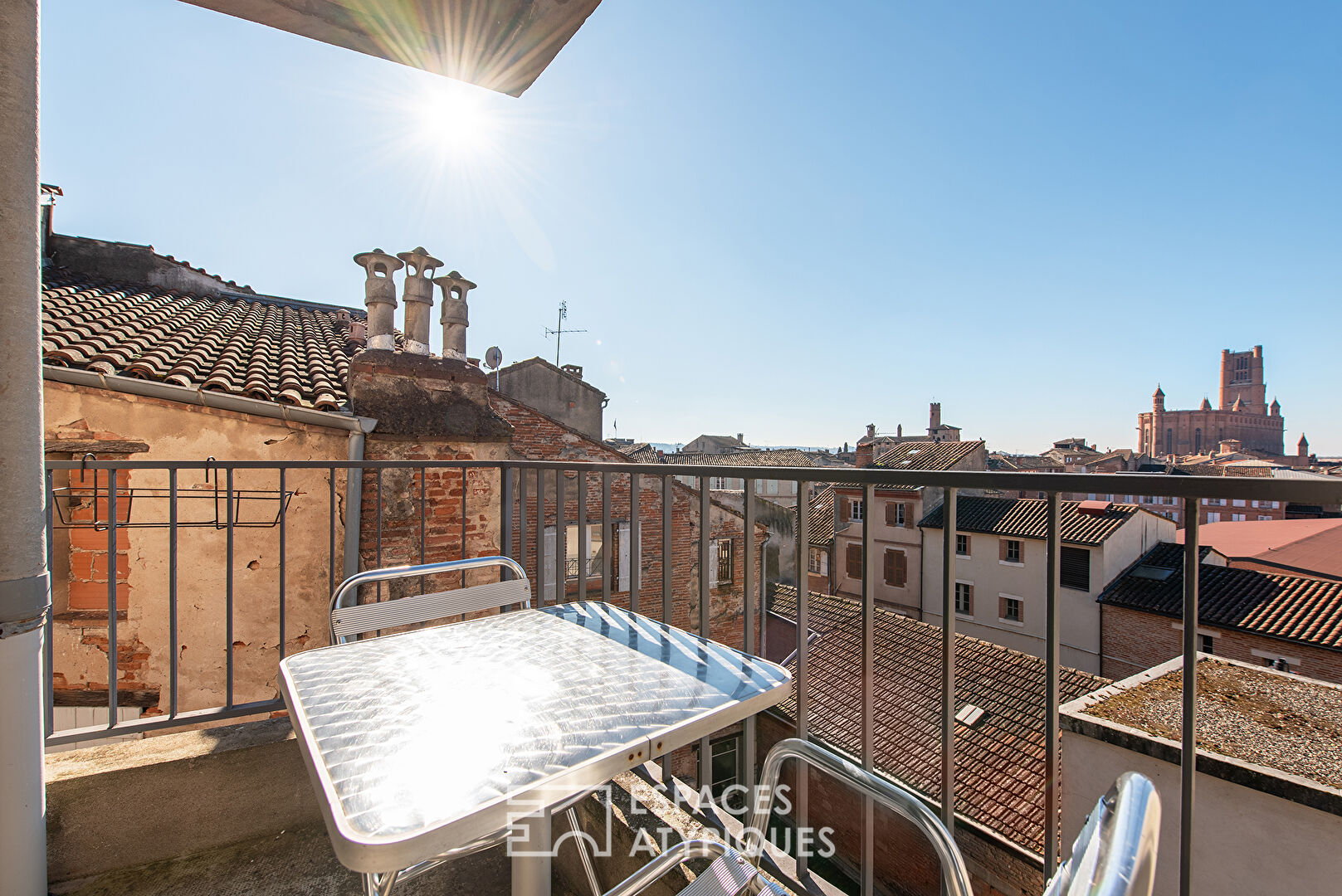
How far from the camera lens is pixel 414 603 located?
5.01 feet

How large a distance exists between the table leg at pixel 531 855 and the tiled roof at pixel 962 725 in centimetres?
636

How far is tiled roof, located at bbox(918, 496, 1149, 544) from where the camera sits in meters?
14.9

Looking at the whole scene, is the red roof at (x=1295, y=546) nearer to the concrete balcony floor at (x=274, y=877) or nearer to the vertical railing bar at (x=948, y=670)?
the vertical railing bar at (x=948, y=670)

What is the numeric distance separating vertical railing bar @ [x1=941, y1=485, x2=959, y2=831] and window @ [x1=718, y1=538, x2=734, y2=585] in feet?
34.6

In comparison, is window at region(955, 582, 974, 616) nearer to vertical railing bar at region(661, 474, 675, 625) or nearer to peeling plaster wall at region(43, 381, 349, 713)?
peeling plaster wall at region(43, 381, 349, 713)

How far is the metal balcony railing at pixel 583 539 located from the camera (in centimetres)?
87

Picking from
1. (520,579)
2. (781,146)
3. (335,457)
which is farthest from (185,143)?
(781,146)

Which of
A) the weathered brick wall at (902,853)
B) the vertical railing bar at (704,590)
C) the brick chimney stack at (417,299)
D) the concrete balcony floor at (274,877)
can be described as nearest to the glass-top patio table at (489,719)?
the vertical railing bar at (704,590)

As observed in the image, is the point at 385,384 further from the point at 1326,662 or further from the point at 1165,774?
the point at 1326,662

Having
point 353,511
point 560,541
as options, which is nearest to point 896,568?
point 353,511

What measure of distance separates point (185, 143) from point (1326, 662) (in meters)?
19.5

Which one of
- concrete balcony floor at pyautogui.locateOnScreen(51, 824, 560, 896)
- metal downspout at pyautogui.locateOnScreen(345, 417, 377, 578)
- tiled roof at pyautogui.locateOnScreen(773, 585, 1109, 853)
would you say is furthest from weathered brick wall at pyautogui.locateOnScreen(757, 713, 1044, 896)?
concrete balcony floor at pyautogui.locateOnScreen(51, 824, 560, 896)

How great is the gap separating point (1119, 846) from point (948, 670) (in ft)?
2.50

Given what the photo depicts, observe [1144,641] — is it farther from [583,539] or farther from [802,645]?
[583,539]
